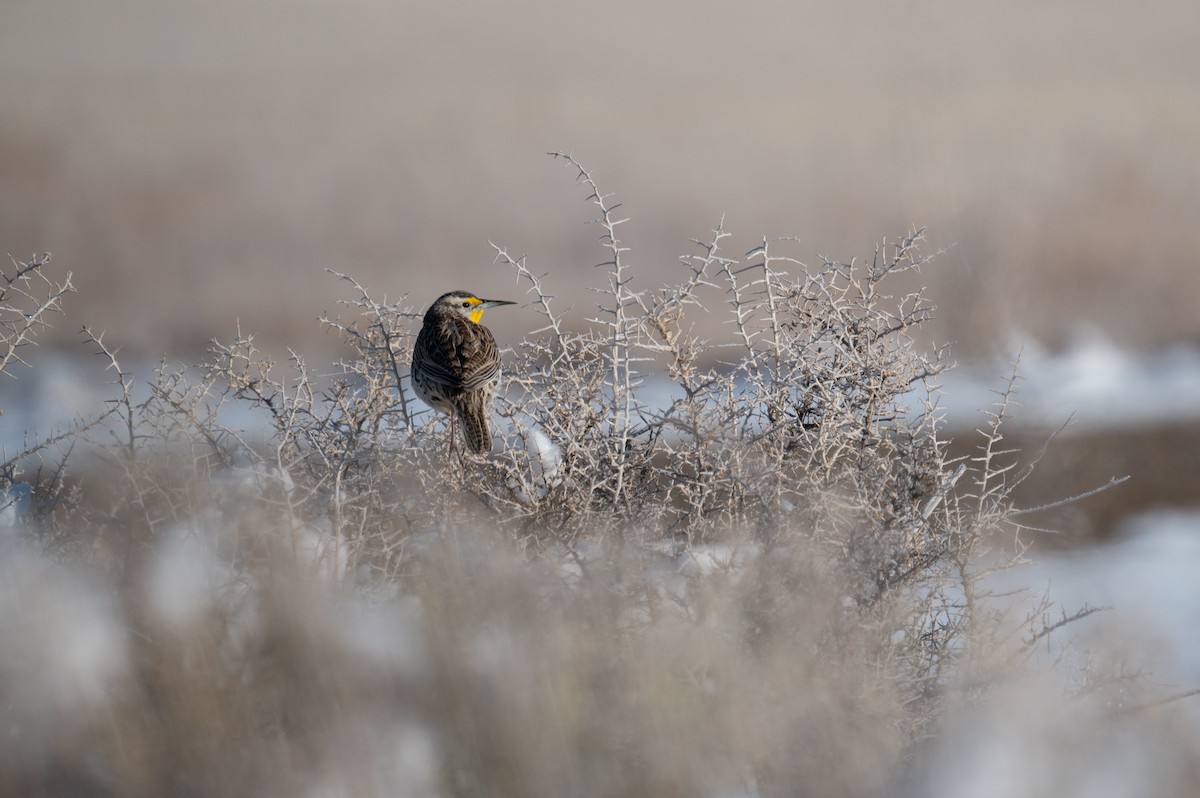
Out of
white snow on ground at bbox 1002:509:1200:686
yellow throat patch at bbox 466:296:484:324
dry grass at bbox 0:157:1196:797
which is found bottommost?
white snow on ground at bbox 1002:509:1200:686

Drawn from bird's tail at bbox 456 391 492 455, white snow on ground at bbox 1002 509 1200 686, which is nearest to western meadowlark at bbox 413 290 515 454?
bird's tail at bbox 456 391 492 455

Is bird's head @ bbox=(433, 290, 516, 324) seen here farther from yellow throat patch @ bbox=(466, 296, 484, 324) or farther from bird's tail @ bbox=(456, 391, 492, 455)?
bird's tail @ bbox=(456, 391, 492, 455)

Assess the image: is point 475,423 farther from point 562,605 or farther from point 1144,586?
point 1144,586

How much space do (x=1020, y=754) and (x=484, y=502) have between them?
5.57ft

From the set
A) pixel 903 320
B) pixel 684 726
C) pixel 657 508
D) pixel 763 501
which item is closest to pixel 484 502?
pixel 657 508

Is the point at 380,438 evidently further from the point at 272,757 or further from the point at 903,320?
the point at 903,320

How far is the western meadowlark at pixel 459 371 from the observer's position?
3545mm

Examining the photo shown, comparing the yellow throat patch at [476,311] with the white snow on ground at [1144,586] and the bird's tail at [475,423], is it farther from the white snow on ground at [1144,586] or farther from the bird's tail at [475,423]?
the white snow on ground at [1144,586]

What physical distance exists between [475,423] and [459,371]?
27 cm

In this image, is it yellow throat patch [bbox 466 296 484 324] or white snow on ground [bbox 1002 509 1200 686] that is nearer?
white snow on ground [bbox 1002 509 1200 686]

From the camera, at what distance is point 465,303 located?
434 centimetres

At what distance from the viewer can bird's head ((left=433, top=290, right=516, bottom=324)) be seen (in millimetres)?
4254

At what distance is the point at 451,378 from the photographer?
12.0ft

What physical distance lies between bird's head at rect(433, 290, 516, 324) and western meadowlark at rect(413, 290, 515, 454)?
0.10 metres
